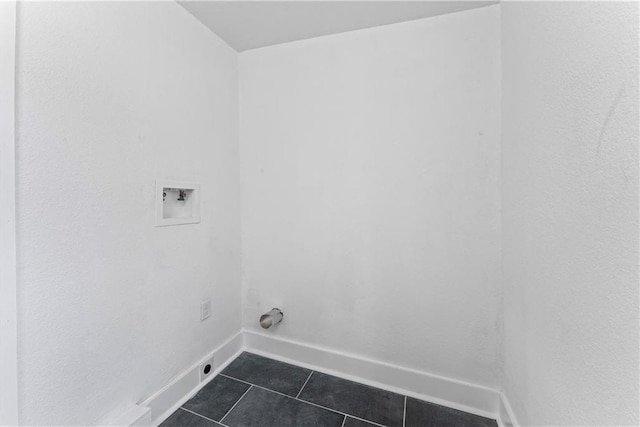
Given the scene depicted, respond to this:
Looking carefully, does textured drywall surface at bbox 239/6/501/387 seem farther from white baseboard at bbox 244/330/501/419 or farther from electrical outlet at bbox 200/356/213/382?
electrical outlet at bbox 200/356/213/382

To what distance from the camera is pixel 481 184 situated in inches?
45.7

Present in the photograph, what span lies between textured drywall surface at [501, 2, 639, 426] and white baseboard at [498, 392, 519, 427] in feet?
0.24

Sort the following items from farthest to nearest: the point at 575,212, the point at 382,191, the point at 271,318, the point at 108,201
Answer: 1. the point at 271,318
2. the point at 382,191
3. the point at 108,201
4. the point at 575,212

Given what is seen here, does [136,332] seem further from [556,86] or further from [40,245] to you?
[556,86]

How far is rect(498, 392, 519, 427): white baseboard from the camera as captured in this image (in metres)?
0.99

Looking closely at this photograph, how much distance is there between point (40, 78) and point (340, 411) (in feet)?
5.47

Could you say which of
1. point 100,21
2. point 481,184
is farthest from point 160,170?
A: point 481,184

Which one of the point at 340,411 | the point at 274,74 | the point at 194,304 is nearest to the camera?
the point at 340,411

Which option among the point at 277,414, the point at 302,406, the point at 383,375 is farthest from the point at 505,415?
the point at 277,414

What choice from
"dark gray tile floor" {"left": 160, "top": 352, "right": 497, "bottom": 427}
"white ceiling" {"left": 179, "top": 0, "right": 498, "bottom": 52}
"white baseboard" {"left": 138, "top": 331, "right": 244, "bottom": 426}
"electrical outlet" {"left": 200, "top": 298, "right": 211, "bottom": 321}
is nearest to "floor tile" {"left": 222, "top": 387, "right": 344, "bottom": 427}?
"dark gray tile floor" {"left": 160, "top": 352, "right": 497, "bottom": 427}

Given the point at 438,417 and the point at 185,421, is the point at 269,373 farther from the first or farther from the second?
the point at 438,417

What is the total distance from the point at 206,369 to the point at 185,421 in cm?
27

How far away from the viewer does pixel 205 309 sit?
1351 mm

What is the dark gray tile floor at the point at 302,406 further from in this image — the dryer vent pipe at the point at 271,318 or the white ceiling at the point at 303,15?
the white ceiling at the point at 303,15
